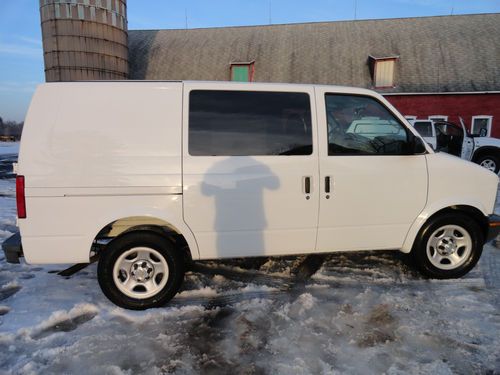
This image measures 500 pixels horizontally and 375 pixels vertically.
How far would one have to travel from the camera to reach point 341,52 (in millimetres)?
22938

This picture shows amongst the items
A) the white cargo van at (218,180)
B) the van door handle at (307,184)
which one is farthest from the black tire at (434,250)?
the van door handle at (307,184)

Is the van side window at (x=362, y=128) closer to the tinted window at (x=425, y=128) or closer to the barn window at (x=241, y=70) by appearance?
the tinted window at (x=425, y=128)

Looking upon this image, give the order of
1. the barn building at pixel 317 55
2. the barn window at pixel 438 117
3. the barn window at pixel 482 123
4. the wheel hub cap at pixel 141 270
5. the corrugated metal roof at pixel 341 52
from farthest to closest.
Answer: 1. the corrugated metal roof at pixel 341 52
2. the barn window at pixel 438 117
3. the barn window at pixel 482 123
4. the barn building at pixel 317 55
5. the wheel hub cap at pixel 141 270

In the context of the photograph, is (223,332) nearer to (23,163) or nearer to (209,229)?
(209,229)

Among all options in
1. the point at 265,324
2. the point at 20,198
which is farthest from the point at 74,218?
the point at 265,324

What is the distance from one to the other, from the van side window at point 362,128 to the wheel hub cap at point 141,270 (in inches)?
83.5

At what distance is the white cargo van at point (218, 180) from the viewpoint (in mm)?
3229

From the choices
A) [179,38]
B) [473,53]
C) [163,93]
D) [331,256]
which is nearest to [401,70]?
[473,53]

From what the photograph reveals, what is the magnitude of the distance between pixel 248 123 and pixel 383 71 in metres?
20.2

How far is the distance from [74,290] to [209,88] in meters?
2.57

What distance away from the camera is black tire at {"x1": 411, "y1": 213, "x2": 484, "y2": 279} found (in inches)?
155

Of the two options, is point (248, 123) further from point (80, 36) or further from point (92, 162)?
point (80, 36)

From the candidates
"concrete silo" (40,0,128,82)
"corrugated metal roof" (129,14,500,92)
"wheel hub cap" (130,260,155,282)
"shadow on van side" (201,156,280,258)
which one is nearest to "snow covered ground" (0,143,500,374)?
"wheel hub cap" (130,260,155,282)

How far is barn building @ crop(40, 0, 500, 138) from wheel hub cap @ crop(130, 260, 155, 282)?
1598 centimetres
